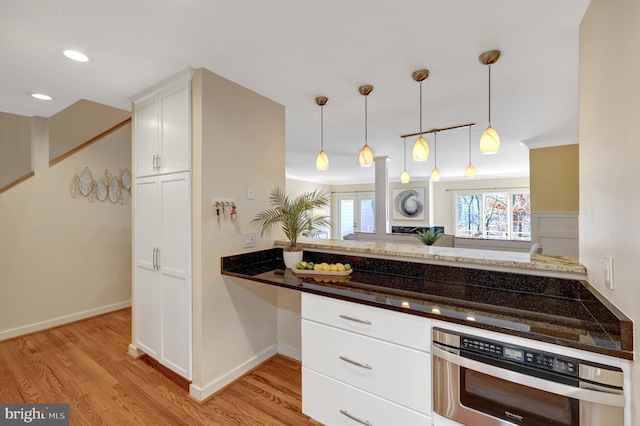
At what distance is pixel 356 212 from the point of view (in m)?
9.88

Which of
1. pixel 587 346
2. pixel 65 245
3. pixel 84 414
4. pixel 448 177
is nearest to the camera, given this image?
pixel 587 346

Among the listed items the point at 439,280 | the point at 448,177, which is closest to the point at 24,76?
the point at 439,280

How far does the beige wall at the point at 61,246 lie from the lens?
3.00m

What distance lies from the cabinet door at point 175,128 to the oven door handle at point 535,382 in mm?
1924

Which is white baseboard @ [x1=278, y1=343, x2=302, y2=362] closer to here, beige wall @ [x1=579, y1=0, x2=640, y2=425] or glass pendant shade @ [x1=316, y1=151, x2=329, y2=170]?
glass pendant shade @ [x1=316, y1=151, x2=329, y2=170]

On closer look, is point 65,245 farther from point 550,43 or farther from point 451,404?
point 550,43

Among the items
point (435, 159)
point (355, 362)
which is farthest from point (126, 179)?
point (435, 159)

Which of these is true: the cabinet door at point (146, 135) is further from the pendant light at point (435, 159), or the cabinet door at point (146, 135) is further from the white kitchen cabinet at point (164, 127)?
the pendant light at point (435, 159)

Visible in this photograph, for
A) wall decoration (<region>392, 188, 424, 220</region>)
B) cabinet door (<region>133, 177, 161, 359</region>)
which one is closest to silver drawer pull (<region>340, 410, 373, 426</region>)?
cabinet door (<region>133, 177, 161, 359</region>)

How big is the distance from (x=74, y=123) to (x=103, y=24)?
9.11 feet

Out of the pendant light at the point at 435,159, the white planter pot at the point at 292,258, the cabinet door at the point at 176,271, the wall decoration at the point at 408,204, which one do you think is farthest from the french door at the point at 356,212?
the cabinet door at the point at 176,271

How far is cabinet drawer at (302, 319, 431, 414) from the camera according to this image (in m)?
1.32

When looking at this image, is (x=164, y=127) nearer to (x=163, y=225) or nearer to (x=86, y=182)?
(x=163, y=225)

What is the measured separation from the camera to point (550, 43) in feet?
5.56
